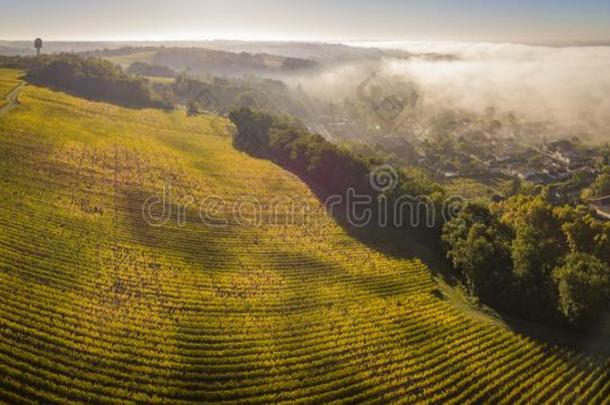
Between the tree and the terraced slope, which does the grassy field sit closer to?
the terraced slope

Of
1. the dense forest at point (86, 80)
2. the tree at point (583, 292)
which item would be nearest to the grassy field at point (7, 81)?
the dense forest at point (86, 80)

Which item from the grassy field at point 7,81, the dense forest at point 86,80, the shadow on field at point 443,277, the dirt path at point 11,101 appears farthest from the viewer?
the dense forest at point 86,80

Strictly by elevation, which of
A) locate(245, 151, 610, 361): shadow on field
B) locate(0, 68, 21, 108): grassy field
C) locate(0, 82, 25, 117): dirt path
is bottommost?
locate(245, 151, 610, 361): shadow on field

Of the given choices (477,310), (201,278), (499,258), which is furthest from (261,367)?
(499,258)

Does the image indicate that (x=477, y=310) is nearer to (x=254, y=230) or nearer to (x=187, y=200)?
(x=254, y=230)

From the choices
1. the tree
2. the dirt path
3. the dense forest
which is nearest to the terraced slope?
the tree

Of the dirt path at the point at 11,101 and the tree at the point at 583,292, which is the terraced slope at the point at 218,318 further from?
the dirt path at the point at 11,101
